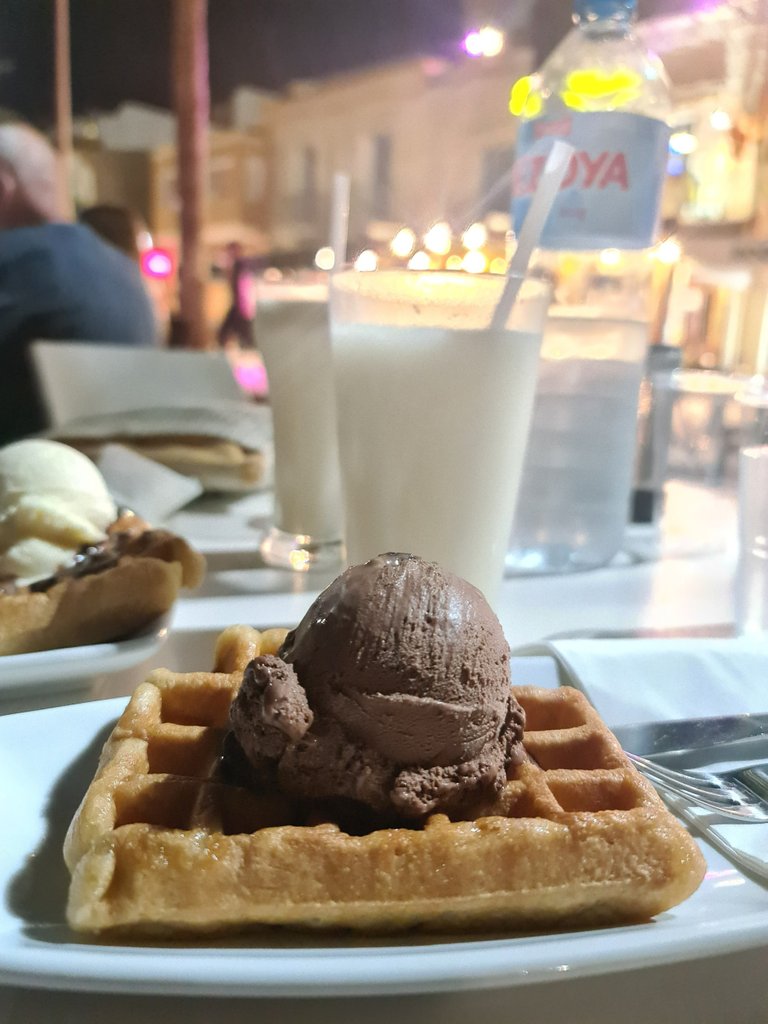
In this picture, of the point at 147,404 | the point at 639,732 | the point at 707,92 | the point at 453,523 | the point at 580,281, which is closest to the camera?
the point at 639,732

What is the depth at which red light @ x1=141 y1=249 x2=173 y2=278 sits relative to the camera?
4953 mm

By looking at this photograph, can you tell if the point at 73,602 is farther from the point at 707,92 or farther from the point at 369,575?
the point at 707,92

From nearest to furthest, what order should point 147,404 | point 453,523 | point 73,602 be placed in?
point 73,602, point 453,523, point 147,404

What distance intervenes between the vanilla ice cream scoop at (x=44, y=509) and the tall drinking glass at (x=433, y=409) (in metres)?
0.33

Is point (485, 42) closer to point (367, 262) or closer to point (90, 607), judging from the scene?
point (367, 262)

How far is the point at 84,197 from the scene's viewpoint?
4621mm

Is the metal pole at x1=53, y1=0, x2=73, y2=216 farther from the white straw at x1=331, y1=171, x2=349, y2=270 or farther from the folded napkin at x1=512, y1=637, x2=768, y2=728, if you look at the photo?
the folded napkin at x1=512, y1=637, x2=768, y2=728

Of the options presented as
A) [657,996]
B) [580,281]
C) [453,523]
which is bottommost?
[657,996]

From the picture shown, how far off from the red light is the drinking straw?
4561 mm

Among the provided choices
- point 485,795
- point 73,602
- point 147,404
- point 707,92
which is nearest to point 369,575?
point 485,795

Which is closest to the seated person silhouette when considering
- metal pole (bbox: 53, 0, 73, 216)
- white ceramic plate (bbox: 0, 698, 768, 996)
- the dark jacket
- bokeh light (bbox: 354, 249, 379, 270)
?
the dark jacket

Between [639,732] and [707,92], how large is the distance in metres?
3.12

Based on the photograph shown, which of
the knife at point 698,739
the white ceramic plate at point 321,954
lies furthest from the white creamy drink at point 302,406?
the white ceramic plate at point 321,954

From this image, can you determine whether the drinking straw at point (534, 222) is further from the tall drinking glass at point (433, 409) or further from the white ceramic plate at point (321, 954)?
the white ceramic plate at point (321, 954)
